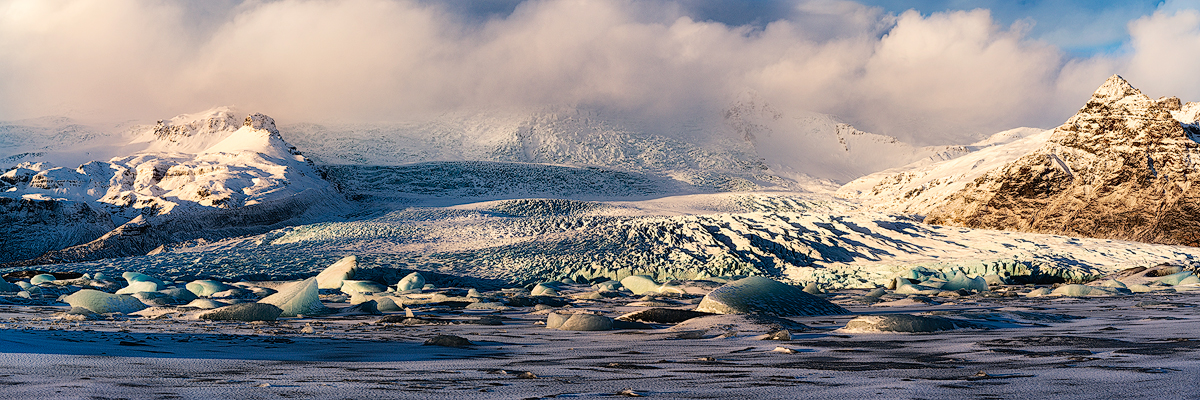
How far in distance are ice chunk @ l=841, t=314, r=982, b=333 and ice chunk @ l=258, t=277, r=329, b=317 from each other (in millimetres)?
Result: 5900

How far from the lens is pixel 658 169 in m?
62.9

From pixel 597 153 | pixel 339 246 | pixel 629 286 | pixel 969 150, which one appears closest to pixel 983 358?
pixel 629 286

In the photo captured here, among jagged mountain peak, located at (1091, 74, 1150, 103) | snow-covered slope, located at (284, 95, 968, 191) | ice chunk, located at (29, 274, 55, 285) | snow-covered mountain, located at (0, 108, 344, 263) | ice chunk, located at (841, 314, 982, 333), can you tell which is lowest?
ice chunk, located at (841, 314, 982, 333)

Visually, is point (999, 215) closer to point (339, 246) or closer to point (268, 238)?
point (339, 246)

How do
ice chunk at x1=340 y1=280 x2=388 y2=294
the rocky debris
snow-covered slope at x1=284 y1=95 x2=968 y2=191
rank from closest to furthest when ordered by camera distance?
1. the rocky debris
2. ice chunk at x1=340 y1=280 x2=388 y2=294
3. snow-covered slope at x1=284 y1=95 x2=968 y2=191

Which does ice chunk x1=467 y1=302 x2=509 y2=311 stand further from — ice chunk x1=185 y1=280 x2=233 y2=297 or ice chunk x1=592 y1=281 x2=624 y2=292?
ice chunk x1=185 y1=280 x2=233 y2=297

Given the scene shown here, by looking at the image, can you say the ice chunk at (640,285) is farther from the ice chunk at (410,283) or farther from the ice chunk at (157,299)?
the ice chunk at (157,299)

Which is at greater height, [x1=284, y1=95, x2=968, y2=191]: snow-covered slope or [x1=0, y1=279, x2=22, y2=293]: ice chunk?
A: [x1=284, y1=95, x2=968, y2=191]: snow-covered slope

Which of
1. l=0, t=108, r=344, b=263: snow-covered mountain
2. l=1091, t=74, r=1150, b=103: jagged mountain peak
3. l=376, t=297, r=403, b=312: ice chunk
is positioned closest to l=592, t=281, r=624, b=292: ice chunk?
l=376, t=297, r=403, b=312: ice chunk

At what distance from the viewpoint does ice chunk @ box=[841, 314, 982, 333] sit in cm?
602

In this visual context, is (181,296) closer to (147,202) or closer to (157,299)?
(157,299)

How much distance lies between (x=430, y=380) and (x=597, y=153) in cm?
6603

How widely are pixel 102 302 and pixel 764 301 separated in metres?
7.33

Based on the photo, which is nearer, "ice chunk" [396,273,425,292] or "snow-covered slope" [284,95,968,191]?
"ice chunk" [396,273,425,292]
